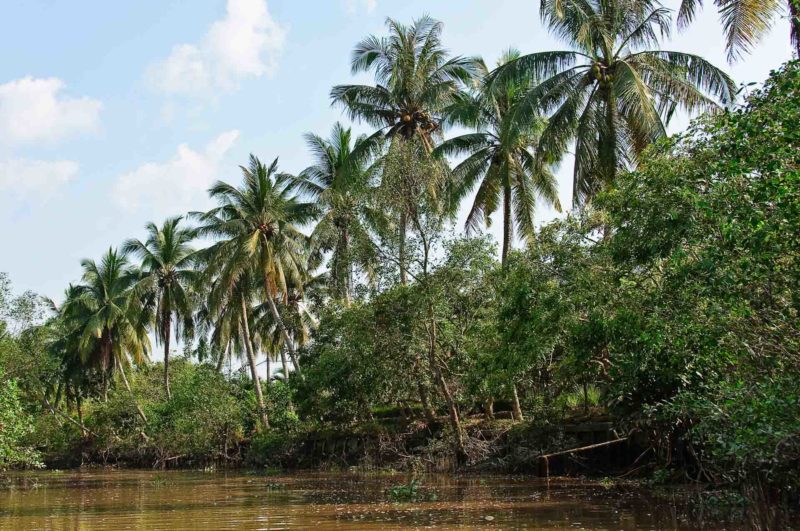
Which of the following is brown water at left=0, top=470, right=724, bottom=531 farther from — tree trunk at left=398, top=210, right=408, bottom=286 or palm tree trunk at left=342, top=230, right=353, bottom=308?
palm tree trunk at left=342, top=230, right=353, bottom=308

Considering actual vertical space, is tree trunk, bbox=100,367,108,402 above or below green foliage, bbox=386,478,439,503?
above

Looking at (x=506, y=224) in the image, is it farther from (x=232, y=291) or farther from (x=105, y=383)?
(x=105, y=383)

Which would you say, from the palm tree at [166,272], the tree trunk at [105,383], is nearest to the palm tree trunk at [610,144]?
the palm tree at [166,272]

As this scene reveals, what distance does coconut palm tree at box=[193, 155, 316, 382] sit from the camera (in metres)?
32.2

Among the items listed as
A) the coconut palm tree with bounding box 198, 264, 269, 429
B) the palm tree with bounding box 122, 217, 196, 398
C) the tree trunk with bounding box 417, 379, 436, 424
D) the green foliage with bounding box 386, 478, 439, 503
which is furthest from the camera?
the palm tree with bounding box 122, 217, 196, 398

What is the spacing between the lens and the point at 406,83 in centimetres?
2795

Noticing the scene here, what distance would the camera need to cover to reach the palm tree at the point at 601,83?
64.4 feet

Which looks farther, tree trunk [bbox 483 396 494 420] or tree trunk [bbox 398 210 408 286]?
tree trunk [bbox 483 396 494 420]

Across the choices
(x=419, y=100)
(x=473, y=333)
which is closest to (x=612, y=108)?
(x=473, y=333)

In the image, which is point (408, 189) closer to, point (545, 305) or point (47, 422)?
point (545, 305)

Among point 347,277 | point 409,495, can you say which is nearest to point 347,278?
point 347,277

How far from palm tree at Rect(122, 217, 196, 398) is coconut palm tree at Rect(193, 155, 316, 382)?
5.20 m

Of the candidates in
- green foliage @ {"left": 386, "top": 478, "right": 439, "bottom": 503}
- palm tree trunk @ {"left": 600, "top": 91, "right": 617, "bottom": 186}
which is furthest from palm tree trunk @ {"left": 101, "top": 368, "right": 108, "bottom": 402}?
palm tree trunk @ {"left": 600, "top": 91, "right": 617, "bottom": 186}

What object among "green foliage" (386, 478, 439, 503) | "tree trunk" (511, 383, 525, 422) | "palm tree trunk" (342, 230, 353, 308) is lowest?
"green foliage" (386, 478, 439, 503)
